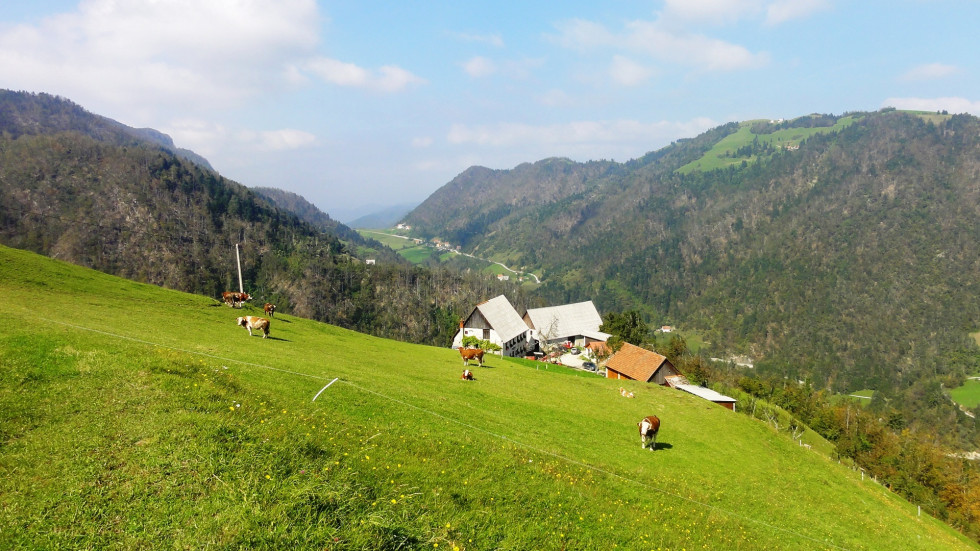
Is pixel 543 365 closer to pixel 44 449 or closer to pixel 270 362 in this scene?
pixel 270 362

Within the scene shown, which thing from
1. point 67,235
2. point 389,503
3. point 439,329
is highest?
point 67,235

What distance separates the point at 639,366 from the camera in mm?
67875

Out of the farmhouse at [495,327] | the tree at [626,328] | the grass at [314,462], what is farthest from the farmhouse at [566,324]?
the grass at [314,462]

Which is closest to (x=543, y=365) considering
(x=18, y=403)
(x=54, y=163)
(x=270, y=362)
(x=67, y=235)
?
(x=270, y=362)

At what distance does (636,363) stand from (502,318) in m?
28.0

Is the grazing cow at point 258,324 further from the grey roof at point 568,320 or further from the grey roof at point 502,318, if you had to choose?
the grey roof at point 568,320

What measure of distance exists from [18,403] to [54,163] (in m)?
268

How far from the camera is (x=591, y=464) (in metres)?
17.9

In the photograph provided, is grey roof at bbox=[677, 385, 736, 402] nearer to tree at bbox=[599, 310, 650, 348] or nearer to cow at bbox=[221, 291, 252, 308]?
tree at bbox=[599, 310, 650, 348]

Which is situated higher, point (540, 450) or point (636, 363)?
point (540, 450)

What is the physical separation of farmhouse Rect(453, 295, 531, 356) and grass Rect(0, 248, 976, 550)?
2040 inches

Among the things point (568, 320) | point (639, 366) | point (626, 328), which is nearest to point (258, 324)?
point (639, 366)

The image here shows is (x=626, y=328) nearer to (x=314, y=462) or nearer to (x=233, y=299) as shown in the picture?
(x=233, y=299)

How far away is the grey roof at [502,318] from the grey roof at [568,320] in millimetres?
11323
